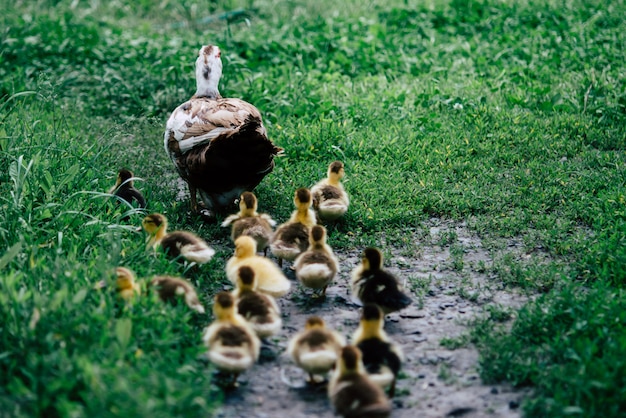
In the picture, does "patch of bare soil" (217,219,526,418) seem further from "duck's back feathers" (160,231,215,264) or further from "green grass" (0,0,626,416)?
"duck's back feathers" (160,231,215,264)

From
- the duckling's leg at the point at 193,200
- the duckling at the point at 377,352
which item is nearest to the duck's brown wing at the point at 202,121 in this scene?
the duckling's leg at the point at 193,200

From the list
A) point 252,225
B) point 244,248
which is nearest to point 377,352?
point 244,248

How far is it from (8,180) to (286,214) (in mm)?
2296

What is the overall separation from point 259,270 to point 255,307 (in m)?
0.53

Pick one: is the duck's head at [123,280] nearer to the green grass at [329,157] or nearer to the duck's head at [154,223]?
the green grass at [329,157]

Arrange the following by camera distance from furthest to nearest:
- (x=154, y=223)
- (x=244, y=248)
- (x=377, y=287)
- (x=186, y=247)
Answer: (x=154, y=223), (x=186, y=247), (x=244, y=248), (x=377, y=287)

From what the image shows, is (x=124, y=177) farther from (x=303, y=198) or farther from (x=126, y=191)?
(x=303, y=198)

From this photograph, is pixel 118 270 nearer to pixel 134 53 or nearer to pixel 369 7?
pixel 134 53

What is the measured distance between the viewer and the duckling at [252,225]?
236 inches

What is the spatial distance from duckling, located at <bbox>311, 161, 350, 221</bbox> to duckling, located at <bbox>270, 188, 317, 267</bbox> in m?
0.37

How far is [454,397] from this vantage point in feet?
14.4

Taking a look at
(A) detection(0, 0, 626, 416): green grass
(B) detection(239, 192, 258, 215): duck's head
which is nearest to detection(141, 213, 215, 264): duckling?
(A) detection(0, 0, 626, 416): green grass

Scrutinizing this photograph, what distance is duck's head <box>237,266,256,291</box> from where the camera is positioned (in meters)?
4.93

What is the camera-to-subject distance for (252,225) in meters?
6.04
